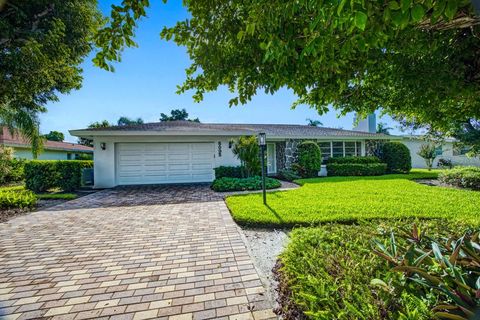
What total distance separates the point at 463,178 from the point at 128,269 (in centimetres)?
1303

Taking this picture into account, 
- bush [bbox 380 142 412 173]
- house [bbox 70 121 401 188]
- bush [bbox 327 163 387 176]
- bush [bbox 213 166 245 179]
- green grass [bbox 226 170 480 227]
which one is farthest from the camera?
bush [bbox 380 142 412 173]

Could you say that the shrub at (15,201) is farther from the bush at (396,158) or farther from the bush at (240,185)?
the bush at (396,158)

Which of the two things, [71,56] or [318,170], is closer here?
[71,56]

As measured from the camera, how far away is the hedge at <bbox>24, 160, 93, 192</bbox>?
10273 mm

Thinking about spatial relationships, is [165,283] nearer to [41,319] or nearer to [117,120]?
[41,319]

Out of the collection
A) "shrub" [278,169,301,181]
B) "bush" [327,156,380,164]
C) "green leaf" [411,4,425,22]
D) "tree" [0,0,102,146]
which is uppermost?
"tree" [0,0,102,146]

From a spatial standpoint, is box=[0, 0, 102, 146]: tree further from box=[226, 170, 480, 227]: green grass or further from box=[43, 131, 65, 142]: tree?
box=[43, 131, 65, 142]: tree

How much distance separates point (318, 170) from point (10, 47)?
14579mm

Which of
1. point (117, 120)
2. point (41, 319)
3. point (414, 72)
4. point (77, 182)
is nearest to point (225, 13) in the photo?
point (414, 72)

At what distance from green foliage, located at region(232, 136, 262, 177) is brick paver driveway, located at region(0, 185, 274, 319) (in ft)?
18.2

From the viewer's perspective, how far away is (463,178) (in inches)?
389

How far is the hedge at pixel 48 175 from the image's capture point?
1027 centimetres

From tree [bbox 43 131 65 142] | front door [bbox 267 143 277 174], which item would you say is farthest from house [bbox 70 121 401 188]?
tree [bbox 43 131 65 142]

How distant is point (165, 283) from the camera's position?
118 inches
